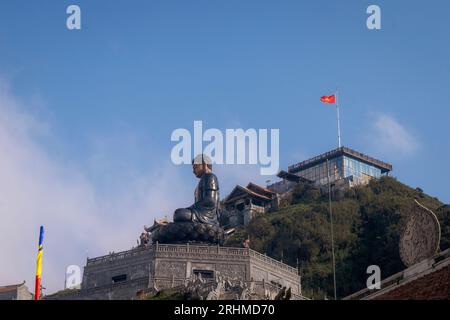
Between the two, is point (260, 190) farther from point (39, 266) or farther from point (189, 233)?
point (39, 266)

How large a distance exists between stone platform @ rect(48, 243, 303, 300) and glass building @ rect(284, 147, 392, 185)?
32.1 m

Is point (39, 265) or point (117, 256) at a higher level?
point (117, 256)

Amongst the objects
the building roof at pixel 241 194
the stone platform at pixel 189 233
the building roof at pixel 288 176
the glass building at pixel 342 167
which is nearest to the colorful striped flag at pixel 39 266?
the stone platform at pixel 189 233

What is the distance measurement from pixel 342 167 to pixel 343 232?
15.1 meters

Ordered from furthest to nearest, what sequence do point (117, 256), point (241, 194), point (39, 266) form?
point (241, 194) < point (117, 256) < point (39, 266)

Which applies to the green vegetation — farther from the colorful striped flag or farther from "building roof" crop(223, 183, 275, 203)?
the colorful striped flag

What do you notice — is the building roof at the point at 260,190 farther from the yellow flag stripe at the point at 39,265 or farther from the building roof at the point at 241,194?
the yellow flag stripe at the point at 39,265

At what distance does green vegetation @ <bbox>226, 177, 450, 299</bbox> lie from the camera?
160 ft

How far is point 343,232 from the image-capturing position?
5638 cm

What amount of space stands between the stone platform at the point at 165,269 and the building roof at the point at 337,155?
33.4m

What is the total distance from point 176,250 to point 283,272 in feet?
18.2

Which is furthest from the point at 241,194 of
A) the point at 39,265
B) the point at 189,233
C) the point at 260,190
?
the point at 39,265

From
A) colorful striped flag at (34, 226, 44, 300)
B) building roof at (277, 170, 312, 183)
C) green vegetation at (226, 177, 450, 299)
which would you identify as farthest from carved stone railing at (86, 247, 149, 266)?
building roof at (277, 170, 312, 183)
